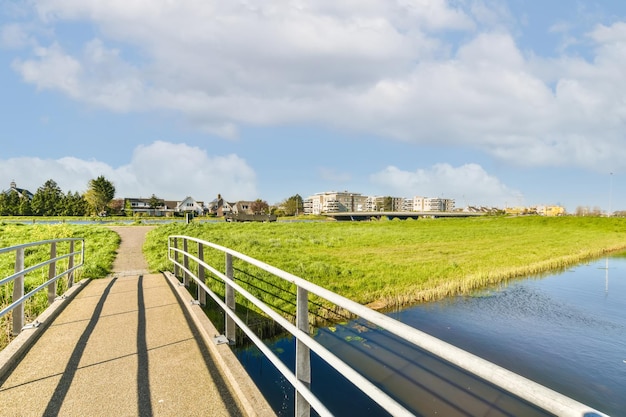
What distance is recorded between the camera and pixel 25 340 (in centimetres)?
500

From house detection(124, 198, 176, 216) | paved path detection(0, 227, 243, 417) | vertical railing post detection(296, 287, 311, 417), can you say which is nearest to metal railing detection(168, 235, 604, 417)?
vertical railing post detection(296, 287, 311, 417)

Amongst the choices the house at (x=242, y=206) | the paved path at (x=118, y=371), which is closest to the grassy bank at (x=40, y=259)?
the paved path at (x=118, y=371)

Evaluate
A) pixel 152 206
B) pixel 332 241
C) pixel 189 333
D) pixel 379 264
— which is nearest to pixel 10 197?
pixel 152 206

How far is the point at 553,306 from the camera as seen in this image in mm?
12883

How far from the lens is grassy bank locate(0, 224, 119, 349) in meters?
7.86

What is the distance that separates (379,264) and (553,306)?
702cm

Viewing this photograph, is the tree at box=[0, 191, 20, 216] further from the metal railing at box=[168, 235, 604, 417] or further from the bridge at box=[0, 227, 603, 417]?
the metal railing at box=[168, 235, 604, 417]

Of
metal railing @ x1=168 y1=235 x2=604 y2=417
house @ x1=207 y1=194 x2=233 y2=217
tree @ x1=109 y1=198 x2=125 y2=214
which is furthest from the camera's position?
house @ x1=207 y1=194 x2=233 y2=217

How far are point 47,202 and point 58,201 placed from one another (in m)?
2.92

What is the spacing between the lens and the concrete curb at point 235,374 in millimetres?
3395

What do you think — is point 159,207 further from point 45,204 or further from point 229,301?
point 229,301

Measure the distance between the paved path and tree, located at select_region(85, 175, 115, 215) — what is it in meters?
93.2

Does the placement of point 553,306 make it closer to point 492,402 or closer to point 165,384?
point 492,402

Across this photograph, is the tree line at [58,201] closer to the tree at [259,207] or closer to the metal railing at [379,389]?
the tree at [259,207]
